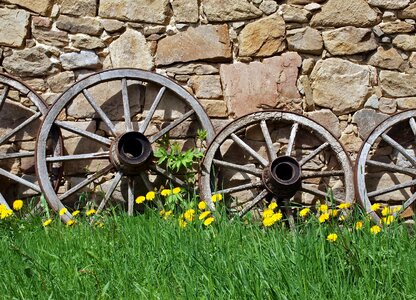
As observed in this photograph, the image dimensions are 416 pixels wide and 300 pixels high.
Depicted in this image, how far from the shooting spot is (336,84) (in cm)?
486

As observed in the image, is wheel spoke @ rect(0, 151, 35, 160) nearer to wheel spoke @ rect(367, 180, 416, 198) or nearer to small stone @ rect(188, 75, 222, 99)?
small stone @ rect(188, 75, 222, 99)

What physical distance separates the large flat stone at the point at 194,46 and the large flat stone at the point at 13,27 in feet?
3.24

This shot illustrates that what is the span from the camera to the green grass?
2.44 m

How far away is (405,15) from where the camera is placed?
488 centimetres

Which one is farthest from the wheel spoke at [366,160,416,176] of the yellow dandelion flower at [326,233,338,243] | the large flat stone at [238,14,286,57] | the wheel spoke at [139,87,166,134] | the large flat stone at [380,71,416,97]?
the yellow dandelion flower at [326,233,338,243]

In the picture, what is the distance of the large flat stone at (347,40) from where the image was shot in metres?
4.87

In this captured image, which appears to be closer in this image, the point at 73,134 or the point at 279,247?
the point at 279,247

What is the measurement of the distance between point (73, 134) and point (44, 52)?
0.63m

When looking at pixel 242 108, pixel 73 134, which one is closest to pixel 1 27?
pixel 73 134

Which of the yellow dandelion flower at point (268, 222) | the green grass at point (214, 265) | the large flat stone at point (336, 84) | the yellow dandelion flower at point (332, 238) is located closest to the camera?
the green grass at point (214, 265)

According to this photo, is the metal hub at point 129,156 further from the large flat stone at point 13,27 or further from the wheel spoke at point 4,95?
the large flat stone at point 13,27

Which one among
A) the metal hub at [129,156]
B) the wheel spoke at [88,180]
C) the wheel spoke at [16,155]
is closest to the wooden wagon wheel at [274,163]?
the metal hub at [129,156]

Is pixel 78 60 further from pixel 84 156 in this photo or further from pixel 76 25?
pixel 84 156

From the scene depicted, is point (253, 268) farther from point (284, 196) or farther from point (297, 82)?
point (297, 82)
